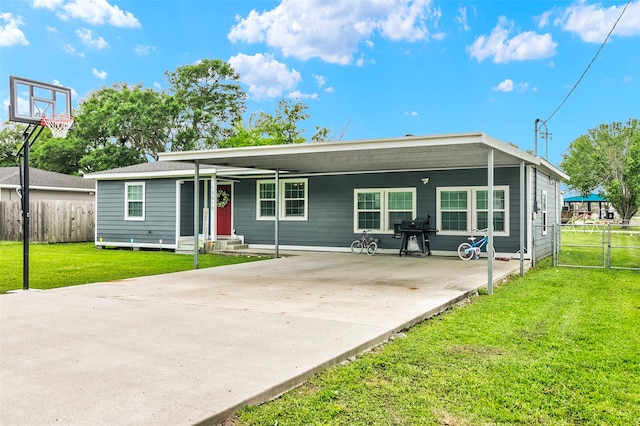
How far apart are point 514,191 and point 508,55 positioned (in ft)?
67.4

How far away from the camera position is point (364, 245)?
43.8ft

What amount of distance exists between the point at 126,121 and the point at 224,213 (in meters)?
15.5

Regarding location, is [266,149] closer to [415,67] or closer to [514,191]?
[514,191]

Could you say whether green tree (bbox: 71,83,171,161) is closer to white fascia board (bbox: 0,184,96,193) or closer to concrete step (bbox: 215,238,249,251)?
white fascia board (bbox: 0,184,96,193)

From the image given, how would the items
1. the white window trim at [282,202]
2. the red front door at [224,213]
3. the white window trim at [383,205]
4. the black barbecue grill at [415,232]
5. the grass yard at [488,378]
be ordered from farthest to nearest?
1. the red front door at [224,213]
2. the white window trim at [282,202]
3. the white window trim at [383,205]
4. the black barbecue grill at [415,232]
5. the grass yard at [488,378]

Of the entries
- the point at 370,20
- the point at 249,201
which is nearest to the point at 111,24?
the point at 370,20

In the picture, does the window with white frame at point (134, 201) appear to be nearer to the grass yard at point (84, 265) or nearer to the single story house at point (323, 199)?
the single story house at point (323, 199)

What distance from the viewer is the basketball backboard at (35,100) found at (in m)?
7.35

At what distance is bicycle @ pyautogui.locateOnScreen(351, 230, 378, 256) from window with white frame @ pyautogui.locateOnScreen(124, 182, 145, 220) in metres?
6.85

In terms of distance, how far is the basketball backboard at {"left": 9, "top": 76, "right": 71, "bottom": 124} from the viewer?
7.35 metres

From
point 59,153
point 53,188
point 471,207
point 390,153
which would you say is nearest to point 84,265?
point 390,153

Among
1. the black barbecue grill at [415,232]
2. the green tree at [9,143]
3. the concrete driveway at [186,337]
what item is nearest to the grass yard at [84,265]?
the concrete driveway at [186,337]

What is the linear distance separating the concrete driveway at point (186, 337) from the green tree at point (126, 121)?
21.2m

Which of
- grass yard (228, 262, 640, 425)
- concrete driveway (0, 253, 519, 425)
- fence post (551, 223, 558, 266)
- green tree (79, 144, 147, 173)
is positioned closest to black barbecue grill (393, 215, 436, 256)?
fence post (551, 223, 558, 266)
